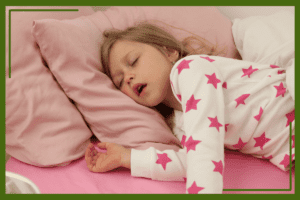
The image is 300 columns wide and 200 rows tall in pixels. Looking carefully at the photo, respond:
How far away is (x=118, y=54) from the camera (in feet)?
2.85

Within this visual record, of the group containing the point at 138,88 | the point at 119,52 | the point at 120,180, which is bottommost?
the point at 120,180

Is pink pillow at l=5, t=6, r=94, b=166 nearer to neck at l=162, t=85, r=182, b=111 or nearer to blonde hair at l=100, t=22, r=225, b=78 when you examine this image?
blonde hair at l=100, t=22, r=225, b=78

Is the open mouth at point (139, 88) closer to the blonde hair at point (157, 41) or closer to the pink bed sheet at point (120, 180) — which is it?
the blonde hair at point (157, 41)

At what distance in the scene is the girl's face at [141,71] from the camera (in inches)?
32.1

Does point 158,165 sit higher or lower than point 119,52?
lower

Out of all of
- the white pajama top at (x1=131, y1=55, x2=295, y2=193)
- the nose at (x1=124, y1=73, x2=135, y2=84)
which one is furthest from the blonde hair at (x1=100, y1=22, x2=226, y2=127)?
the white pajama top at (x1=131, y1=55, x2=295, y2=193)

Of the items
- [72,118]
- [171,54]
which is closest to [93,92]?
[72,118]

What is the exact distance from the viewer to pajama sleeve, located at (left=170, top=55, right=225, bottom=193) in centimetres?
60

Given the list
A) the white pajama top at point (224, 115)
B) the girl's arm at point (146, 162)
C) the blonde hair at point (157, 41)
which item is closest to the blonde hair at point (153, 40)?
the blonde hair at point (157, 41)

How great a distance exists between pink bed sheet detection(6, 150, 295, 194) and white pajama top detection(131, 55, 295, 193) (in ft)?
0.10

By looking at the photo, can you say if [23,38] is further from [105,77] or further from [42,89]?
[105,77]

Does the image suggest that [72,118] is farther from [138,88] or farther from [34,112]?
[138,88]

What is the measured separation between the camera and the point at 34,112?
2.39ft

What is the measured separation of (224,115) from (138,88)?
29 centimetres
